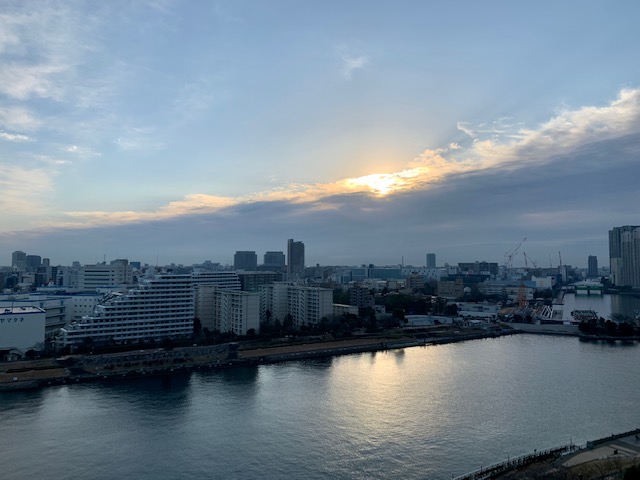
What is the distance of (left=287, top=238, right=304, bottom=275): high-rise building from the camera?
52.9 meters

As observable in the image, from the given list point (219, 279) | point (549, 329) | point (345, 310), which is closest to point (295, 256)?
point (219, 279)

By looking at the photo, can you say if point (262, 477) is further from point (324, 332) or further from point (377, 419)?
point (324, 332)

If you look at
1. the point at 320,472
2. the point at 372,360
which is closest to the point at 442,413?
the point at 320,472

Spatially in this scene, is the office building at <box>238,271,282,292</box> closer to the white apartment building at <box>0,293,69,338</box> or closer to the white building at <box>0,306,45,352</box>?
the white apartment building at <box>0,293,69,338</box>

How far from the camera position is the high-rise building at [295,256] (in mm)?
52875

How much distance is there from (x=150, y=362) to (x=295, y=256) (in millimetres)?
42164

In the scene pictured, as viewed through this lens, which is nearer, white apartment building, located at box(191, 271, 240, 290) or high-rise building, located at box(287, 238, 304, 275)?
white apartment building, located at box(191, 271, 240, 290)

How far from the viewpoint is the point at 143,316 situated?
43.8 ft

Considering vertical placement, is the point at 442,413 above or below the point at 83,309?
below

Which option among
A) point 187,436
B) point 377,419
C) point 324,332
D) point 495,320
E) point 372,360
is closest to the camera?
point 187,436

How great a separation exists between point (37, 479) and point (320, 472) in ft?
10.8

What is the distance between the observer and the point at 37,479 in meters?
5.54

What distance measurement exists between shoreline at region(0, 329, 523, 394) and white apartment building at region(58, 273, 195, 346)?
1442 millimetres

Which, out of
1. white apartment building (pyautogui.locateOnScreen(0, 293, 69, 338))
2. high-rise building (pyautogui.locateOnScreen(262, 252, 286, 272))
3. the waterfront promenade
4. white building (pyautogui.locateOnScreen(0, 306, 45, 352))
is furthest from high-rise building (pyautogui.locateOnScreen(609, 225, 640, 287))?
white building (pyautogui.locateOnScreen(0, 306, 45, 352))
